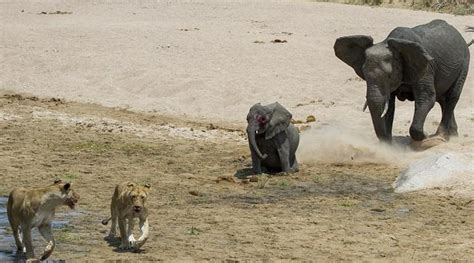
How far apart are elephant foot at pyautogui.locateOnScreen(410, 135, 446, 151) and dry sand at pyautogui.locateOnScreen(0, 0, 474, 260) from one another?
0.76ft

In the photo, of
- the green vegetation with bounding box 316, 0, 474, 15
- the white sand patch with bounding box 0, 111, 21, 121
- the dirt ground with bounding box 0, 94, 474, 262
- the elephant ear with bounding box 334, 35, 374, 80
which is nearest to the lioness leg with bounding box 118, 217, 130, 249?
the dirt ground with bounding box 0, 94, 474, 262

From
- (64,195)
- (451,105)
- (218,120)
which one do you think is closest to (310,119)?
(218,120)

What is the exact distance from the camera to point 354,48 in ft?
58.1

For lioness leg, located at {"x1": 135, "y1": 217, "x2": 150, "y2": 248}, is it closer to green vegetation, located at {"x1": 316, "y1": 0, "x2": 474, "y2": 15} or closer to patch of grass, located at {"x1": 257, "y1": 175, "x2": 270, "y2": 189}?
patch of grass, located at {"x1": 257, "y1": 175, "x2": 270, "y2": 189}

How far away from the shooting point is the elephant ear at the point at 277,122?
623 inches

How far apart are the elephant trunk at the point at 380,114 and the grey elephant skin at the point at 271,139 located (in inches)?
53.5

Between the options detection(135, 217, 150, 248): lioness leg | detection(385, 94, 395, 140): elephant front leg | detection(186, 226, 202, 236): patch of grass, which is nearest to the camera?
detection(135, 217, 150, 248): lioness leg

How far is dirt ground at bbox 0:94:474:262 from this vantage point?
448 inches

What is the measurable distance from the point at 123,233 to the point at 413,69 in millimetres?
7567

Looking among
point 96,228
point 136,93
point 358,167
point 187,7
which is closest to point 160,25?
point 187,7

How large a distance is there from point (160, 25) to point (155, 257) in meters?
18.8

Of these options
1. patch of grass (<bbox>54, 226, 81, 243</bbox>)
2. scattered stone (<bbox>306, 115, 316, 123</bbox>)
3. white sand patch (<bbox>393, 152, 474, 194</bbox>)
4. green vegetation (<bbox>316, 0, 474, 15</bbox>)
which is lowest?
green vegetation (<bbox>316, 0, 474, 15</bbox>)

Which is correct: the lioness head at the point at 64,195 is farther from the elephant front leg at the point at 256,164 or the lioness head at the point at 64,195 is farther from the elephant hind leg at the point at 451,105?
the elephant hind leg at the point at 451,105

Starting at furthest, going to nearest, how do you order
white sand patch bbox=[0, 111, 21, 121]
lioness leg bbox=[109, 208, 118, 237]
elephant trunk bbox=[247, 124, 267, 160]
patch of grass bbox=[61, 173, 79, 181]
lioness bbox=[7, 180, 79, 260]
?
1. white sand patch bbox=[0, 111, 21, 121]
2. elephant trunk bbox=[247, 124, 267, 160]
3. patch of grass bbox=[61, 173, 79, 181]
4. lioness leg bbox=[109, 208, 118, 237]
5. lioness bbox=[7, 180, 79, 260]
